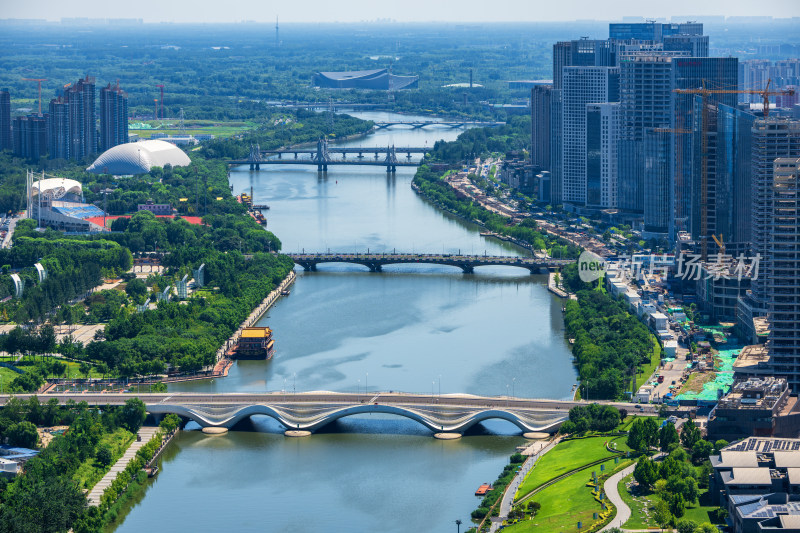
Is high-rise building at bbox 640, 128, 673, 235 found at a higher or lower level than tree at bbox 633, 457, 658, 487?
higher

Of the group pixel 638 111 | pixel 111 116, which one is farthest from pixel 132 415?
pixel 111 116

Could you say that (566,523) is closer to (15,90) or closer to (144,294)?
(144,294)

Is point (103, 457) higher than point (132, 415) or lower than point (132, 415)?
lower

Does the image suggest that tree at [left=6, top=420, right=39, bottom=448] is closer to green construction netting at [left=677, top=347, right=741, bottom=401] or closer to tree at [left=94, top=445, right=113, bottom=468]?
tree at [left=94, top=445, right=113, bottom=468]

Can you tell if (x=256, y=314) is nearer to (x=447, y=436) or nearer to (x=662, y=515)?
(x=447, y=436)

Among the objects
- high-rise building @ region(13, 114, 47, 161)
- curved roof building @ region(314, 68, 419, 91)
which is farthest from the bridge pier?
curved roof building @ region(314, 68, 419, 91)

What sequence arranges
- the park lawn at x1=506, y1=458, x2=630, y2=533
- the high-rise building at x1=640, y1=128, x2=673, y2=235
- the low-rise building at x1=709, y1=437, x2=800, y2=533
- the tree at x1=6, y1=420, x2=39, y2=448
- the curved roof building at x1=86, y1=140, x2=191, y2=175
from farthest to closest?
1. the curved roof building at x1=86, y1=140, x2=191, y2=175
2. the high-rise building at x1=640, y1=128, x2=673, y2=235
3. the tree at x1=6, y1=420, x2=39, y2=448
4. the park lawn at x1=506, y1=458, x2=630, y2=533
5. the low-rise building at x1=709, y1=437, x2=800, y2=533

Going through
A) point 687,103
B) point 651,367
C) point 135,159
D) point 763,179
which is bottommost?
point 651,367
